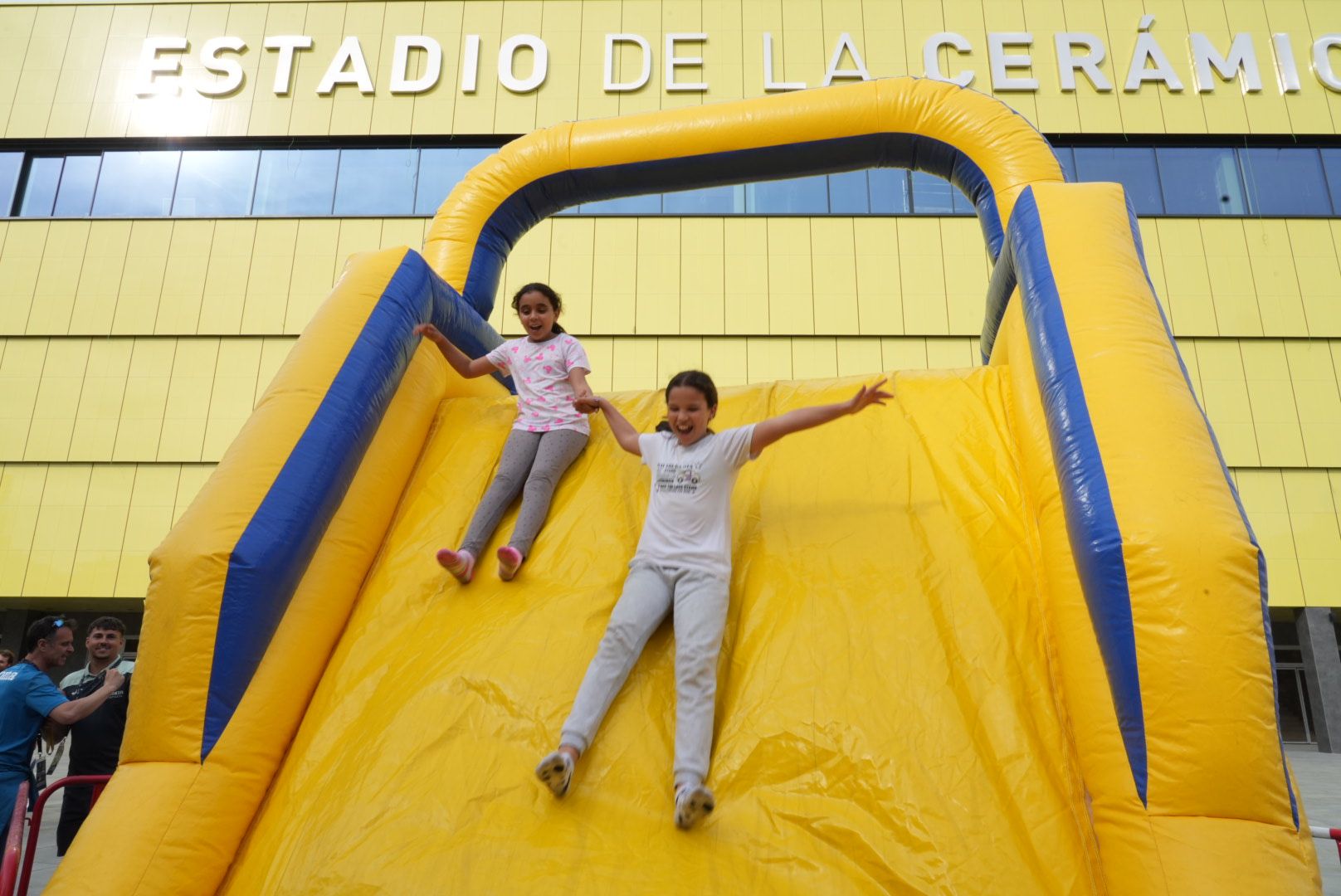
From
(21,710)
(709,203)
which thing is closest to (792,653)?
(21,710)

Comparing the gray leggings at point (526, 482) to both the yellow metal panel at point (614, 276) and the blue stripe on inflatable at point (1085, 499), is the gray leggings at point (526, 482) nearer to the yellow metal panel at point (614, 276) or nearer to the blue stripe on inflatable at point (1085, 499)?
the blue stripe on inflatable at point (1085, 499)

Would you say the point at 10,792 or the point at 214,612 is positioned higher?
the point at 214,612

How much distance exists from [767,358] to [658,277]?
6.71 feet

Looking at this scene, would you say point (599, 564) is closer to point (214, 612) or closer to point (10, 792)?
point (214, 612)

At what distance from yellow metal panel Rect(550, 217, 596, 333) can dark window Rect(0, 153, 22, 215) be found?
342 inches

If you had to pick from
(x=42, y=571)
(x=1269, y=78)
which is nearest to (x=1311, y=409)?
(x=1269, y=78)

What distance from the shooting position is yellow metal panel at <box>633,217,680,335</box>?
1206cm

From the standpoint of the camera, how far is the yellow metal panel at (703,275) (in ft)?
39.4

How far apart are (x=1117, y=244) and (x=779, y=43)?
1142 cm

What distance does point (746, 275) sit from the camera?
39.8 feet

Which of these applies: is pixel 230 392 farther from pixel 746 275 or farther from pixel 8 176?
pixel 746 275

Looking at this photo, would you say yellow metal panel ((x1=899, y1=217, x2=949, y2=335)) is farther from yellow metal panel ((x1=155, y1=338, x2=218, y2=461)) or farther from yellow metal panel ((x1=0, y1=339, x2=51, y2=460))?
yellow metal panel ((x1=0, y1=339, x2=51, y2=460))

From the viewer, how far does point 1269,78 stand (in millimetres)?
12312

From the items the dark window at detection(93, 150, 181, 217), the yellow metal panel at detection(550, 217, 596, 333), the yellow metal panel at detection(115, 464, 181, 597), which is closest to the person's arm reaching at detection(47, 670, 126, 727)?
the yellow metal panel at detection(550, 217, 596, 333)
